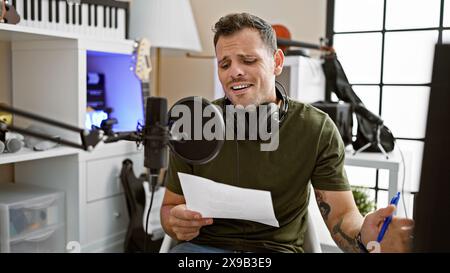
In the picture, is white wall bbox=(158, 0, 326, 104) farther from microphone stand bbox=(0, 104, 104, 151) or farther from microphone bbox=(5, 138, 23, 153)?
microphone stand bbox=(0, 104, 104, 151)

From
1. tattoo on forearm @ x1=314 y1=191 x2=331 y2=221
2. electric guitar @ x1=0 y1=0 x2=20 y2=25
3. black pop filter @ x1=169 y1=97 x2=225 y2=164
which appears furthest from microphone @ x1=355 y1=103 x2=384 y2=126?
electric guitar @ x1=0 y1=0 x2=20 y2=25

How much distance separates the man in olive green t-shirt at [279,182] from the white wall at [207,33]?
0.72ft

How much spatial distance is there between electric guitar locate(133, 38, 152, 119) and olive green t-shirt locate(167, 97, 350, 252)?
24 centimetres

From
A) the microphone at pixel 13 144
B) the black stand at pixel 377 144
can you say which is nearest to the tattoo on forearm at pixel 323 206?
the black stand at pixel 377 144

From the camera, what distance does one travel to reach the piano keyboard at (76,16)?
1.22m

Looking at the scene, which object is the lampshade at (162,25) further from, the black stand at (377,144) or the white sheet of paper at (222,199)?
the white sheet of paper at (222,199)

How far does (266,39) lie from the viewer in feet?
1.98

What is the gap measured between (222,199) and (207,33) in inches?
16.6

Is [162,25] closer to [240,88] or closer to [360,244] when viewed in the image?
[240,88]

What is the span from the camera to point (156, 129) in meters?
0.43

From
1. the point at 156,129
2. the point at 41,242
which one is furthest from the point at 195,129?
the point at 41,242
